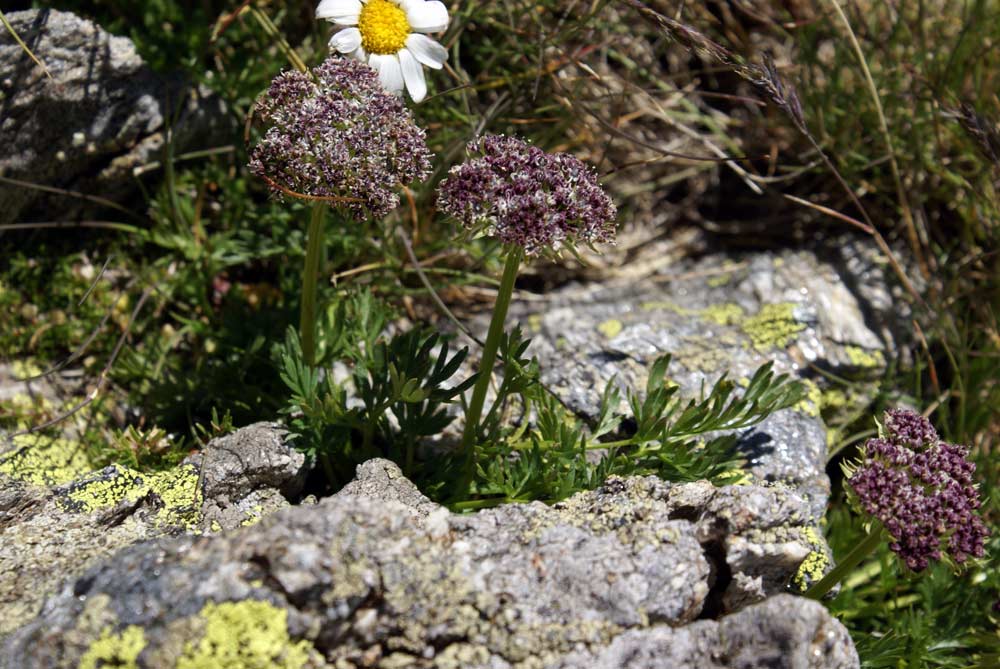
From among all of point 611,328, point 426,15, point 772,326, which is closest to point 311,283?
point 426,15

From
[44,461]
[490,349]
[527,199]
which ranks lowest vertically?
[44,461]

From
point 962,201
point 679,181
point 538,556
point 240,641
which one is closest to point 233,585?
point 240,641

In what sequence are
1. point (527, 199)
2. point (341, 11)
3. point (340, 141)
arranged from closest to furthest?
point (527, 199) → point (340, 141) → point (341, 11)

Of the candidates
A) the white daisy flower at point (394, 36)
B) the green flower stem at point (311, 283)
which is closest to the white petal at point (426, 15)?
the white daisy flower at point (394, 36)

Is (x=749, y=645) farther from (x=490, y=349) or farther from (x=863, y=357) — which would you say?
(x=863, y=357)

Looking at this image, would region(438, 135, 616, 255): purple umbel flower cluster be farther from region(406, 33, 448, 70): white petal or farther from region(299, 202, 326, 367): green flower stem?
region(406, 33, 448, 70): white petal

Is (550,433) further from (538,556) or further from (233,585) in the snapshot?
(233,585)
